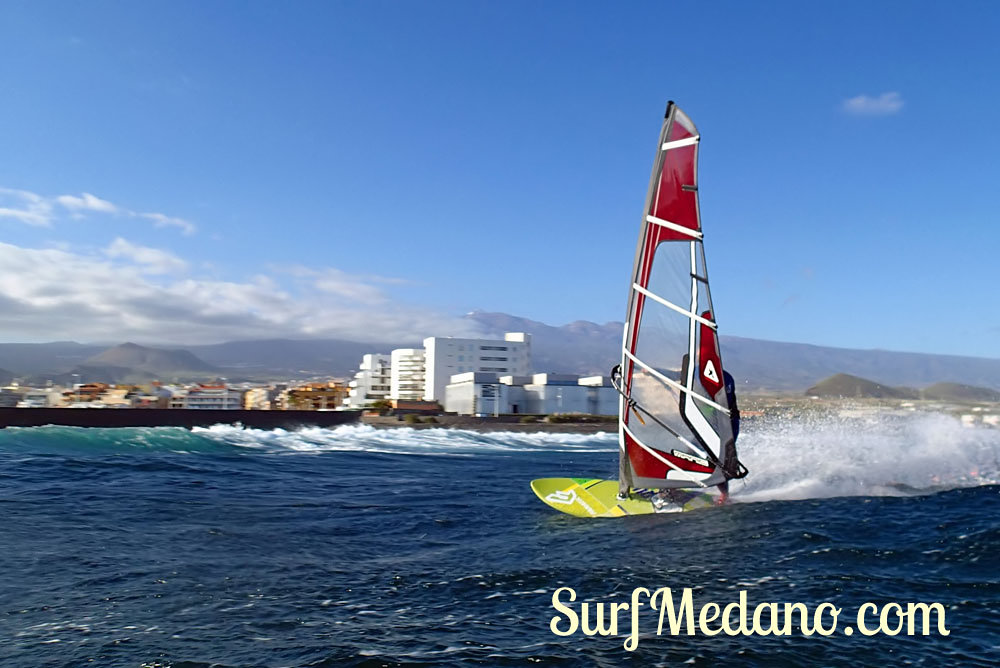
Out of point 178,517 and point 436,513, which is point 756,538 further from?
point 178,517

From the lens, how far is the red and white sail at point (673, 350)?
38.7ft

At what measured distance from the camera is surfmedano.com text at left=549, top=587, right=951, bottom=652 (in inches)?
245

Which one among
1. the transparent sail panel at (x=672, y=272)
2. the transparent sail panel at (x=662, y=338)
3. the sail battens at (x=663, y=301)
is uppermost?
the transparent sail panel at (x=672, y=272)

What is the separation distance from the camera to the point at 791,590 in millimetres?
7352

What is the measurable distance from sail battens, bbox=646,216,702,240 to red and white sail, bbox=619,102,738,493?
0.02m

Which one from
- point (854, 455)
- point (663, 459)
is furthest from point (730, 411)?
point (854, 455)

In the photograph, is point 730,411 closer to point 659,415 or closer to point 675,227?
point 659,415

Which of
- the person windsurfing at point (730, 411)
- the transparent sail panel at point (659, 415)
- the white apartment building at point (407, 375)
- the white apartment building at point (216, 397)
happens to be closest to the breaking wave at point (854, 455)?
the person windsurfing at point (730, 411)

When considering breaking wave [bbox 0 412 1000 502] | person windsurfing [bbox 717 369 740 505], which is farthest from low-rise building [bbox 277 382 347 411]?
person windsurfing [bbox 717 369 740 505]

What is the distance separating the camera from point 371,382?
143 meters

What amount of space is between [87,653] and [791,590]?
639 cm

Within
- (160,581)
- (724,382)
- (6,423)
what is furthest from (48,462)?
(6,423)

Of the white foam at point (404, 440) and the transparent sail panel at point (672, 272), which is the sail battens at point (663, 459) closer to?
the transparent sail panel at point (672, 272)

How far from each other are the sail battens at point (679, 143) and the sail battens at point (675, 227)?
1143 millimetres
